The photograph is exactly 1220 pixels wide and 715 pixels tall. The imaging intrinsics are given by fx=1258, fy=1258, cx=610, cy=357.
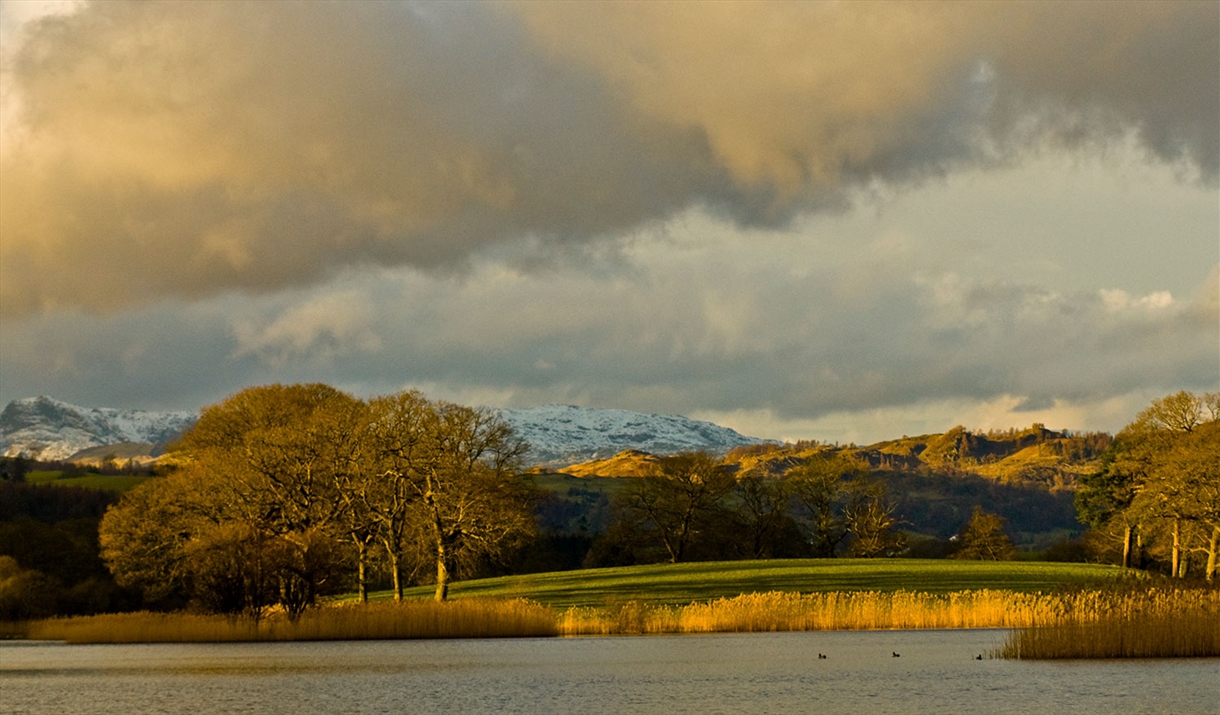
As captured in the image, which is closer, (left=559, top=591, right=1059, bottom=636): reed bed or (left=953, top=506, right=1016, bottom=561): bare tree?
(left=559, top=591, right=1059, bottom=636): reed bed

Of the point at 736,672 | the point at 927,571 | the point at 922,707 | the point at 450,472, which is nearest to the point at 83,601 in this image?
the point at 450,472

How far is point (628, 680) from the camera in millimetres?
39125

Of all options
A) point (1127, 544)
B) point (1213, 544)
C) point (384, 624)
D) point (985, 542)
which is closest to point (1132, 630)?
point (384, 624)

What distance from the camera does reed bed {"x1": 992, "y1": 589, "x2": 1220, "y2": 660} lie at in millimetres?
41594

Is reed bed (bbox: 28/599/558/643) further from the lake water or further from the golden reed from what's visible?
the lake water

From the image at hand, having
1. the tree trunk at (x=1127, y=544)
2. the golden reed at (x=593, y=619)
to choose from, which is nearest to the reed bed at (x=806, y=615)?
the golden reed at (x=593, y=619)

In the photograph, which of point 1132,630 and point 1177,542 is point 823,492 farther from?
point 1132,630

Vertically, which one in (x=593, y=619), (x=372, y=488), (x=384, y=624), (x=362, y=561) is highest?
(x=372, y=488)

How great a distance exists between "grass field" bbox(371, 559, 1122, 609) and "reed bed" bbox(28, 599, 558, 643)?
13538mm

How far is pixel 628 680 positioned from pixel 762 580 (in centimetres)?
5365

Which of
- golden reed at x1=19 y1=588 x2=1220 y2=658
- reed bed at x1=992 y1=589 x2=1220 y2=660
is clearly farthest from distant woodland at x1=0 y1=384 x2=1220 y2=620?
reed bed at x1=992 y1=589 x2=1220 y2=660

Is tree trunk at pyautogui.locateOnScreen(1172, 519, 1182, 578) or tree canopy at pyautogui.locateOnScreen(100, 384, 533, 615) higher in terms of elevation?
tree canopy at pyautogui.locateOnScreen(100, 384, 533, 615)

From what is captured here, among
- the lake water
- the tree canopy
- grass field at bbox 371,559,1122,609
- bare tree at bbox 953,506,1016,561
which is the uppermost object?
the tree canopy

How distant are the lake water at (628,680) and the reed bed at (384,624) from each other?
5314mm
